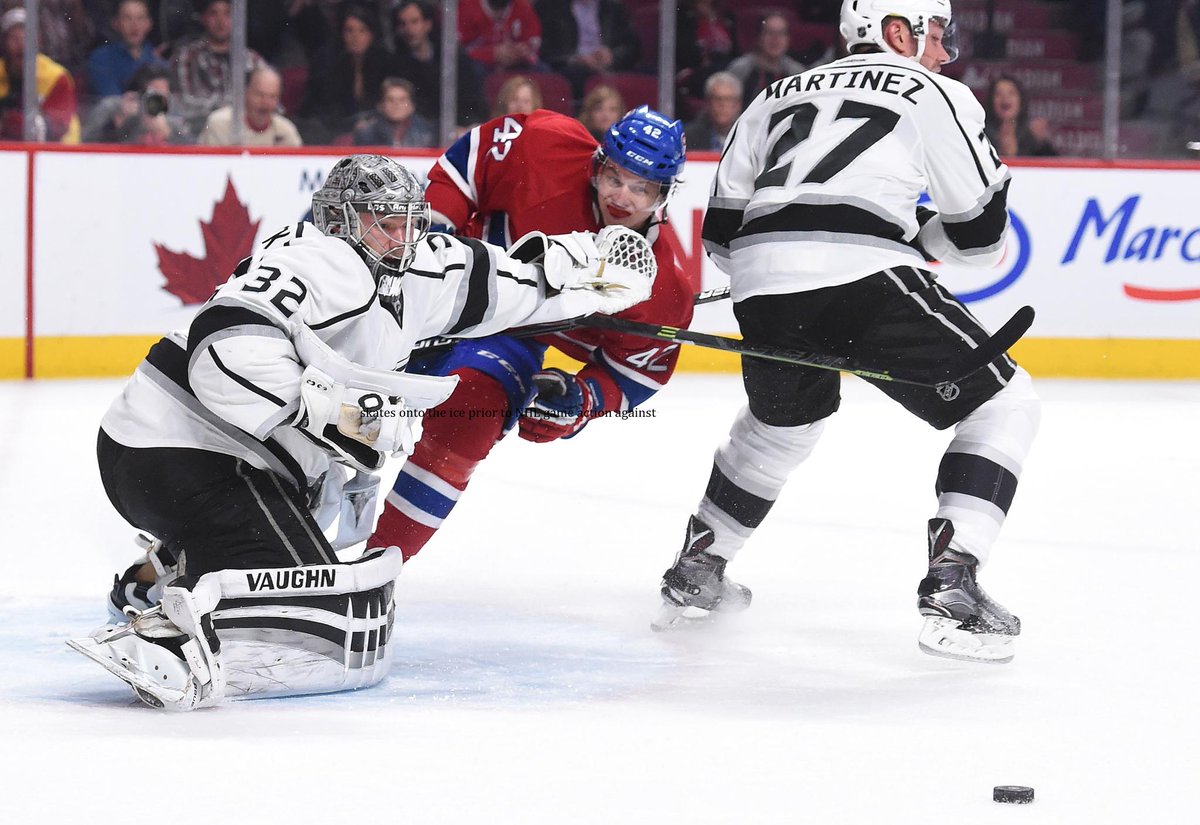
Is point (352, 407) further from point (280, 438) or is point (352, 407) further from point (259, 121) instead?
point (259, 121)

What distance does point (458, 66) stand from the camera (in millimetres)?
6629

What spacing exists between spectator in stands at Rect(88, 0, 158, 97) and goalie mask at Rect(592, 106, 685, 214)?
3.71 metres

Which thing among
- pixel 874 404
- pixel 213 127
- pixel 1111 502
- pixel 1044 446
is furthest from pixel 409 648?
pixel 213 127

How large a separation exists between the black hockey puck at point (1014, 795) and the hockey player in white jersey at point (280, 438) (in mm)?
954

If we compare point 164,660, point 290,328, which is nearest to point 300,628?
point 164,660

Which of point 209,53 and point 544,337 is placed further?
point 209,53

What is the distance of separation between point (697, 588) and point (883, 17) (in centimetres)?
104

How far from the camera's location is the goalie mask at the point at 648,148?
118 inches

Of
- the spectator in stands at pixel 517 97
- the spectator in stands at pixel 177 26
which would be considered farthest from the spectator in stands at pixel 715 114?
the spectator in stands at pixel 177 26

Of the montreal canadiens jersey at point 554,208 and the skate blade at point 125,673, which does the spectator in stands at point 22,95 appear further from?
the skate blade at point 125,673

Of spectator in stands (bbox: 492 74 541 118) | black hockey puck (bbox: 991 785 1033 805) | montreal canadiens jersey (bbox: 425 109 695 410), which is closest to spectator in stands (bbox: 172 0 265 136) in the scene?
spectator in stands (bbox: 492 74 541 118)

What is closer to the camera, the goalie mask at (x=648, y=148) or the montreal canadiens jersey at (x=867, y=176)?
the montreal canadiens jersey at (x=867, y=176)

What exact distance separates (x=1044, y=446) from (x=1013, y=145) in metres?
2.09

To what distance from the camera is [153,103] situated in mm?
6234
